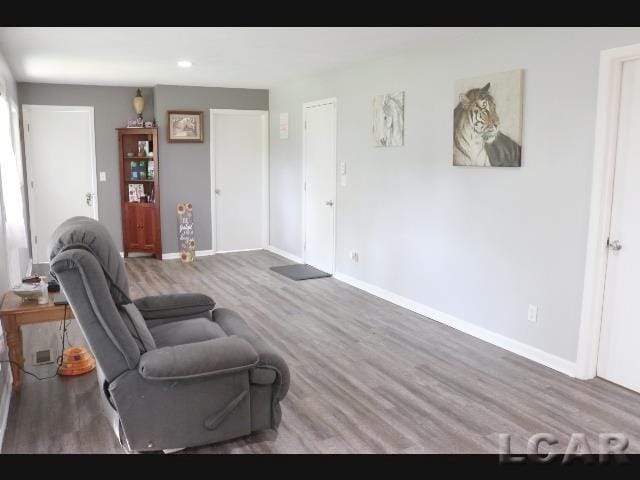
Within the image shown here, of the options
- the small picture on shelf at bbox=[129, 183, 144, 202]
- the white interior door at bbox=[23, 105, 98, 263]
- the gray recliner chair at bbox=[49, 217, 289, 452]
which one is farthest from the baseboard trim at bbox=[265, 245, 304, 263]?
the gray recliner chair at bbox=[49, 217, 289, 452]

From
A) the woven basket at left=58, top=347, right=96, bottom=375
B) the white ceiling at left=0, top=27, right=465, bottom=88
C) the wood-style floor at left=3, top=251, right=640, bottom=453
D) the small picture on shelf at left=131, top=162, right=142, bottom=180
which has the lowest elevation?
the wood-style floor at left=3, top=251, right=640, bottom=453

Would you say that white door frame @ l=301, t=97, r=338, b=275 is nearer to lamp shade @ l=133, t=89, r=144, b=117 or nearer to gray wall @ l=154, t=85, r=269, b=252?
gray wall @ l=154, t=85, r=269, b=252

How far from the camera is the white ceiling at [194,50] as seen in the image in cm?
416

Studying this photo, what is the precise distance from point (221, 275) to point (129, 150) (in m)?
2.34

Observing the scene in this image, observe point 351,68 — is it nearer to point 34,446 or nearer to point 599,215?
point 599,215

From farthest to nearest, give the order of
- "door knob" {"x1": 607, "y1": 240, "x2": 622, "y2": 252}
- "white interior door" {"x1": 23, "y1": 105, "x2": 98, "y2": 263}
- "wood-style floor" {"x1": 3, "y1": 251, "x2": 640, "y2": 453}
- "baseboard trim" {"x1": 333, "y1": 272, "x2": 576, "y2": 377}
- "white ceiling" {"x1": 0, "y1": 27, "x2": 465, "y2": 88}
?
"white interior door" {"x1": 23, "y1": 105, "x2": 98, "y2": 263}
"white ceiling" {"x1": 0, "y1": 27, "x2": 465, "y2": 88}
"baseboard trim" {"x1": 333, "y1": 272, "x2": 576, "y2": 377}
"door knob" {"x1": 607, "y1": 240, "x2": 622, "y2": 252}
"wood-style floor" {"x1": 3, "y1": 251, "x2": 640, "y2": 453}

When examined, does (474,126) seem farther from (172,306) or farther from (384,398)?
(172,306)

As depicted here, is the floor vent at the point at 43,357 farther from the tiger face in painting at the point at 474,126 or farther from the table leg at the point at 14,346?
the tiger face in painting at the point at 474,126

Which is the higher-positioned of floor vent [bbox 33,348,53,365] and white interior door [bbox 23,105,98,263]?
white interior door [bbox 23,105,98,263]

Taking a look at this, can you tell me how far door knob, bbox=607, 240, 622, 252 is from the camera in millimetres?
3338

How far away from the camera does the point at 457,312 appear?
14.9 feet

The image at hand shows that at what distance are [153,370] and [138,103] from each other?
18.6 feet

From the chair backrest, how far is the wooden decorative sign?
15.7ft

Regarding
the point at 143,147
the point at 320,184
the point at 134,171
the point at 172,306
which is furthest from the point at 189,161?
the point at 172,306
